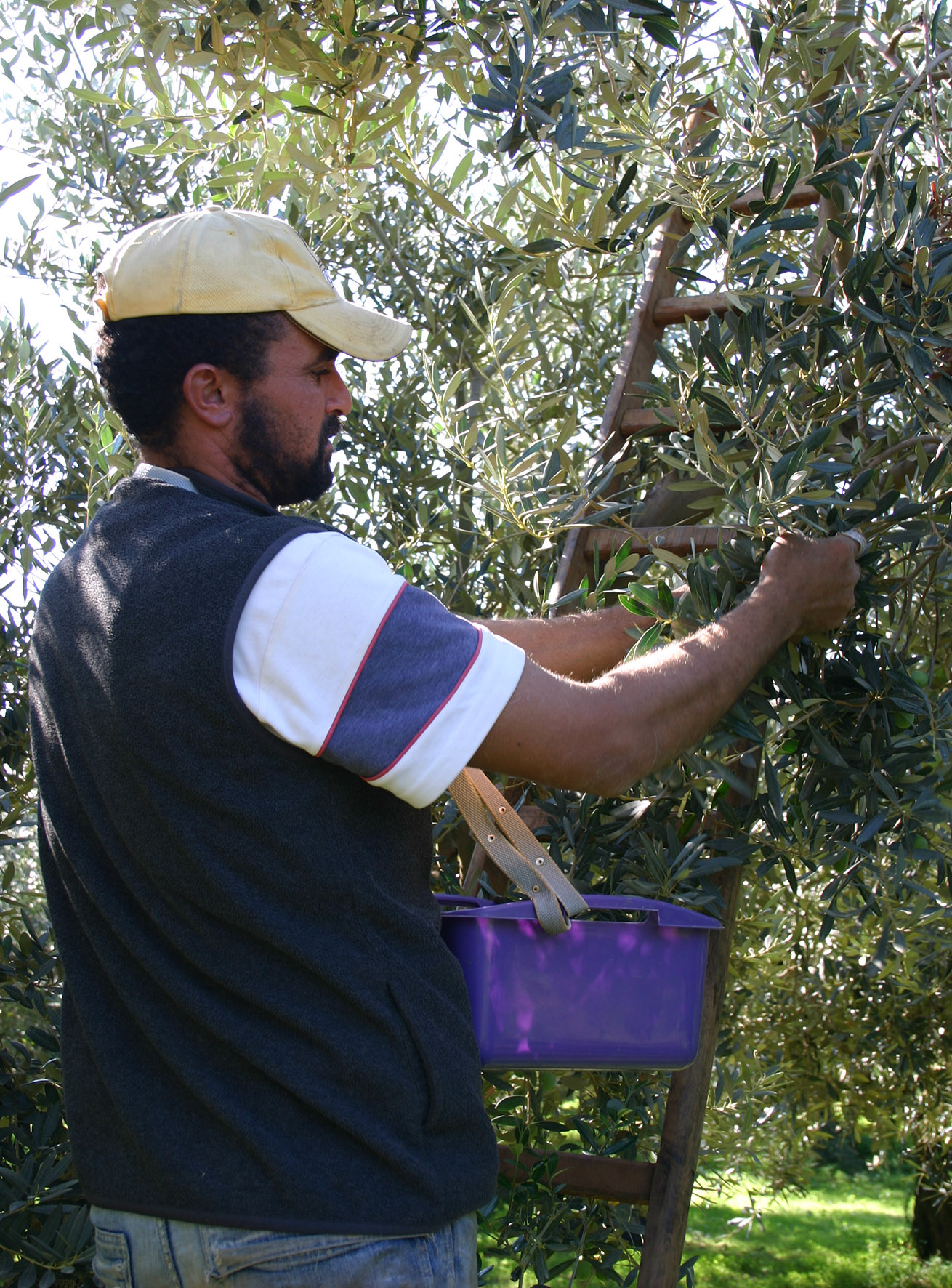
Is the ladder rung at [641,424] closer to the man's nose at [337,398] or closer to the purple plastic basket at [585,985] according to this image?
the man's nose at [337,398]

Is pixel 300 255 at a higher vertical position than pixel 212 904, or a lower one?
higher

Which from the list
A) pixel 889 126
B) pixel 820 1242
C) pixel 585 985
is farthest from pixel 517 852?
pixel 820 1242

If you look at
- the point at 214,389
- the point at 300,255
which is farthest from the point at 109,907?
the point at 300,255

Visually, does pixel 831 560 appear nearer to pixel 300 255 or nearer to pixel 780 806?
pixel 780 806

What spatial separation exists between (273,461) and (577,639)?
0.70 metres

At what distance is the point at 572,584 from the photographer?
255 centimetres

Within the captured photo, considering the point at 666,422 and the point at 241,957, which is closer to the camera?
the point at 241,957

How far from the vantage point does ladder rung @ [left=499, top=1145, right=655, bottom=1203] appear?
91.9 inches

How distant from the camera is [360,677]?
137cm

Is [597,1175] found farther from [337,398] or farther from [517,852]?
[337,398]

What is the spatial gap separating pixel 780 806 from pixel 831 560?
43cm

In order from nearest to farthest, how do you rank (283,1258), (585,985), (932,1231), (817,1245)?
(283,1258), (585,985), (932,1231), (817,1245)

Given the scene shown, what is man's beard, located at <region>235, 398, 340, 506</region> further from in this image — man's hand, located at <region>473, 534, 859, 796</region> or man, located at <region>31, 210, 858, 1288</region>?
man's hand, located at <region>473, 534, 859, 796</region>

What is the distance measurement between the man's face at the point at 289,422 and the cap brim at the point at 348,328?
0.02m
